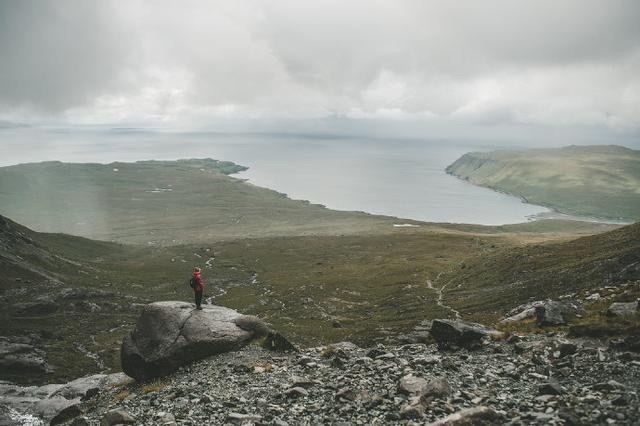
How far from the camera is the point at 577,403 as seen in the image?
1667cm

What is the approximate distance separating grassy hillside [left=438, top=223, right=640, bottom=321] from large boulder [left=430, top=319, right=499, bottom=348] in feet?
87.2

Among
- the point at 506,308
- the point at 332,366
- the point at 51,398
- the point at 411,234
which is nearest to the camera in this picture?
the point at 332,366

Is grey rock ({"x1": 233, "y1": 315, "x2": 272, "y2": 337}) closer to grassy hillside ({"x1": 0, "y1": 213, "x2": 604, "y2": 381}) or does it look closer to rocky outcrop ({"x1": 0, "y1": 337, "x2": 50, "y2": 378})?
grassy hillside ({"x1": 0, "y1": 213, "x2": 604, "y2": 381})

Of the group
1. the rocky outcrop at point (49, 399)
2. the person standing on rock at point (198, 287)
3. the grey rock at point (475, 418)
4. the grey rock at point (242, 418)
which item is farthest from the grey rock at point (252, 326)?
the grey rock at point (475, 418)

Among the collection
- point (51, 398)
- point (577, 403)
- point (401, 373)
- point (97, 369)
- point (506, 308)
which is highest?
point (577, 403)

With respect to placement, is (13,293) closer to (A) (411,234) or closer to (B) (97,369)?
(B) (97,369)

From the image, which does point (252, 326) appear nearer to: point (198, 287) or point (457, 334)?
point (198, 287)

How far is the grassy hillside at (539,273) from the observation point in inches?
2516

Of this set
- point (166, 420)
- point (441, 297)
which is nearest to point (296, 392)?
point (166, 420)

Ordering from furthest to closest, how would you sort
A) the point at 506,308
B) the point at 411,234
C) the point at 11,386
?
the point at 411,234
the point at 506,308
the point at 11,386

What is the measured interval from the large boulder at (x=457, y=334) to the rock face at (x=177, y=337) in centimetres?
1518

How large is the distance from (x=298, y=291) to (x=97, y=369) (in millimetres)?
57287

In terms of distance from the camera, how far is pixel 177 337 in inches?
1377

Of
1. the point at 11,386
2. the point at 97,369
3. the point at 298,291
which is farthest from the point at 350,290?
the point at 11,386
